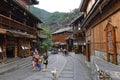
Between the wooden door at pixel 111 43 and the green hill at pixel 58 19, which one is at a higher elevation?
the green hill at pixel 58 19

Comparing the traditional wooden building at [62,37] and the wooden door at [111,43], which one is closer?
Result: the wooden door at [111,43]

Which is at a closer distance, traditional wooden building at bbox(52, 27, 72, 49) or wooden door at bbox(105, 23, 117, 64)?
wooden door at bbox(105, 23, 117, 64)

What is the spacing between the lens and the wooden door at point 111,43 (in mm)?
9336

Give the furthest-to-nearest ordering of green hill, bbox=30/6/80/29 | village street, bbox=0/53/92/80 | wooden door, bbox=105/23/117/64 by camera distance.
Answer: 1. green hill, bbox=30/6/80/29
2. village street, bbox=0/53/92/80
3. wooden door, bbox=105/23/117/64

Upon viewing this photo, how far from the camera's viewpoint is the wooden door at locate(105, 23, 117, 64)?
30.6 ft

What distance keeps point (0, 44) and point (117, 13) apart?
1640 cm

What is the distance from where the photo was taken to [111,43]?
10.1 meters

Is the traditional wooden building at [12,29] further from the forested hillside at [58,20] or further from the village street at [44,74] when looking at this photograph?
the forested hillside at [58,20]

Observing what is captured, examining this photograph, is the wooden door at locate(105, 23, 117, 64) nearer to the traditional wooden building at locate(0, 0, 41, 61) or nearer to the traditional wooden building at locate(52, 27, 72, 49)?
the traditional wooden building at locate(0, 0, 41, 61)

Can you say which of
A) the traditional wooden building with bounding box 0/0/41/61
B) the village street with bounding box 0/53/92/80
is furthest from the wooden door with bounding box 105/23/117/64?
the traditional wooden building with bounding box 0/0/41/61

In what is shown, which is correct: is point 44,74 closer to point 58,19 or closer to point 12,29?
point 12,29

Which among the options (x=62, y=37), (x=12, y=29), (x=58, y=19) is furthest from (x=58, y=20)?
(x=12, y=29)

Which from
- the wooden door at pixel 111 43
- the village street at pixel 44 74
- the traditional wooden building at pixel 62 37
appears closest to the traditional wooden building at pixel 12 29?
the village street at pixel 44 74

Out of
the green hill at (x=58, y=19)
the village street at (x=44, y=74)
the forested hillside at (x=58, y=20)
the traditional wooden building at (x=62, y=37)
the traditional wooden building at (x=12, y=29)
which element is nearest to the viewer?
the village street at (x=44, y=74)
